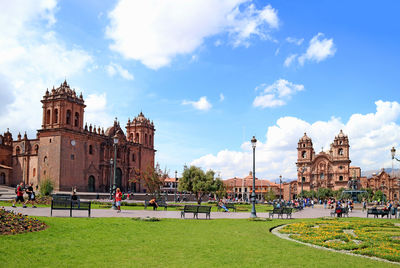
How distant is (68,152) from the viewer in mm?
51906

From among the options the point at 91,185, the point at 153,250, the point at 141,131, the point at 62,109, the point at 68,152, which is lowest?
the point at 91,185

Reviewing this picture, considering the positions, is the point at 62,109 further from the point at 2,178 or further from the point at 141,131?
the point at 141,131

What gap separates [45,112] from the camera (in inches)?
2101

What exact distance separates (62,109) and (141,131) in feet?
72.8

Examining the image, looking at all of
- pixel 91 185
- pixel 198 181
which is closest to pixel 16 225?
pixel 198 181

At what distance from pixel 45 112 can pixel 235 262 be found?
5076cm

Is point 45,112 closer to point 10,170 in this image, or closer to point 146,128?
point 10,170

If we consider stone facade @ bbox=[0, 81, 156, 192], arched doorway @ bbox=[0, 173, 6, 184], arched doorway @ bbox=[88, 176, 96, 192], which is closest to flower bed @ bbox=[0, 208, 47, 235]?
stone facade @ bbox=[0, 81, 156, 192]

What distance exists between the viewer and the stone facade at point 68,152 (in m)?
51.0

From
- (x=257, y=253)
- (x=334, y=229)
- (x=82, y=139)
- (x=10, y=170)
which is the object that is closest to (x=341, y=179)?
(x=82, y=139)

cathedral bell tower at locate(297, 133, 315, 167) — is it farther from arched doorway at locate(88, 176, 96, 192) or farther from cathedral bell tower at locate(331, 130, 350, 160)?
→ arched doorway at locate(88, 176, 96, 192)

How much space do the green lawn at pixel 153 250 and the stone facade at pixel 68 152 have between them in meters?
35.2

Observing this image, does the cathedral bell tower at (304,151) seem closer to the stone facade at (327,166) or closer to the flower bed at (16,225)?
the stone facade at (327,166)

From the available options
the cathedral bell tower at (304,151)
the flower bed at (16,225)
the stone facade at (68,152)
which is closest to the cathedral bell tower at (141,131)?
the stone facade at (68,152)
